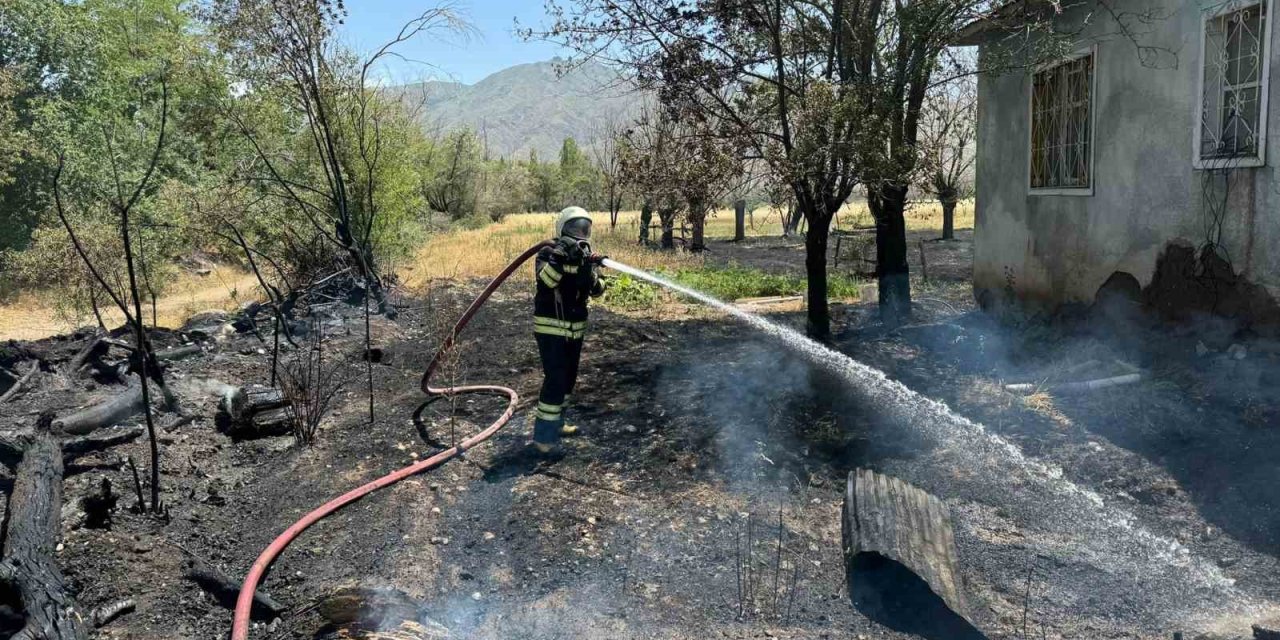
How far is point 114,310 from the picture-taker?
15.1 m

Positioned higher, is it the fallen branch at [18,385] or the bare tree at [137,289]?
the bare tree at [137,289]

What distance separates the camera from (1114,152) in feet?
24.2

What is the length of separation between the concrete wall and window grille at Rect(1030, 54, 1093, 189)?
0.42 feet

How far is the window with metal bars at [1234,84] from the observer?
5.80m

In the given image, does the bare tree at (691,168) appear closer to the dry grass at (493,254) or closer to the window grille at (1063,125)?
the window grille at (1063,125)

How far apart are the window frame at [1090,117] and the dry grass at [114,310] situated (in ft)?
33.9

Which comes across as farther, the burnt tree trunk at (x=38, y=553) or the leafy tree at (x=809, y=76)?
the leafy tree at (x=809, y=76)

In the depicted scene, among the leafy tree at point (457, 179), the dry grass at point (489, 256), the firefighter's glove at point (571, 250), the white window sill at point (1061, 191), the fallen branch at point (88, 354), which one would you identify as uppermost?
the leafy tree at point (457, 179)

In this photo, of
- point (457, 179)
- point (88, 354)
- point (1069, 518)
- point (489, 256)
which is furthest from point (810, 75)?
point (457, 179)

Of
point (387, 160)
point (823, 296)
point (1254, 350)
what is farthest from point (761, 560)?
point (387, 160)

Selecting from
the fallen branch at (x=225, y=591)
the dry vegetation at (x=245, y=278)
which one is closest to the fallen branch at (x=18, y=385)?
the fallen branch at (x=225, y=591)

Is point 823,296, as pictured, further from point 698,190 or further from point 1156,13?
point 1156,13

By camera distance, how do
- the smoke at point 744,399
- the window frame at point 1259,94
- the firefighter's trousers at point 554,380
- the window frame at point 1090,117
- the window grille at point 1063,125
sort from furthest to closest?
1. the window grille at point 1063,125
2. the window frame at point 1090,117
3. the window frame at point 1259,94
4. the firefighter's trousers at point 554,380
5. the smoke at point 744,399

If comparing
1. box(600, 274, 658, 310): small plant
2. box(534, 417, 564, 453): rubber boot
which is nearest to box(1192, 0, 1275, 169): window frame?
box(534, 417, 564, 453): rubber boot
